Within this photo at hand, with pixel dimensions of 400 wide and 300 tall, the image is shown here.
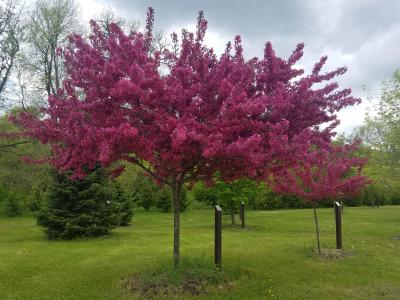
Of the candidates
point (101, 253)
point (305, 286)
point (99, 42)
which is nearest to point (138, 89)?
point (99, 42)

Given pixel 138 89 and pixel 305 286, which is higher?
pixel 138 89

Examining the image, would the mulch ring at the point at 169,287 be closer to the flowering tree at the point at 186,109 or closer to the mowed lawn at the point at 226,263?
the mowed lawn at the point at 226,263

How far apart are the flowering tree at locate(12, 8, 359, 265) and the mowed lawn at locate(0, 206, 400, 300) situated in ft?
A: 6.10

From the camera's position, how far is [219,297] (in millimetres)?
6590

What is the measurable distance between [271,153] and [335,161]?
18.5 feet

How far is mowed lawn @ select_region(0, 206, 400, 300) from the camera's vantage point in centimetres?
709

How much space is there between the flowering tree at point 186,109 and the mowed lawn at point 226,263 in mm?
1860

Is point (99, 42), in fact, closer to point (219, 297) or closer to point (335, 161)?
point (219, 297)

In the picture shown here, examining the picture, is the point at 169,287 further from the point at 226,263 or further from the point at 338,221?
the point at 338,221

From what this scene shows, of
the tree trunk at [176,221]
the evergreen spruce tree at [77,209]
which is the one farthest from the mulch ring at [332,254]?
the evergreen spruce tree at [77,209]

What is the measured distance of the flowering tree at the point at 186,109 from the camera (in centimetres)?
609

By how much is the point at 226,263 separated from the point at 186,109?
→ 4.23m

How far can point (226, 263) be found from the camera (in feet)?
29.9

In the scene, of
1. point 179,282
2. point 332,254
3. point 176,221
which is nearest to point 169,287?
point 179,282
